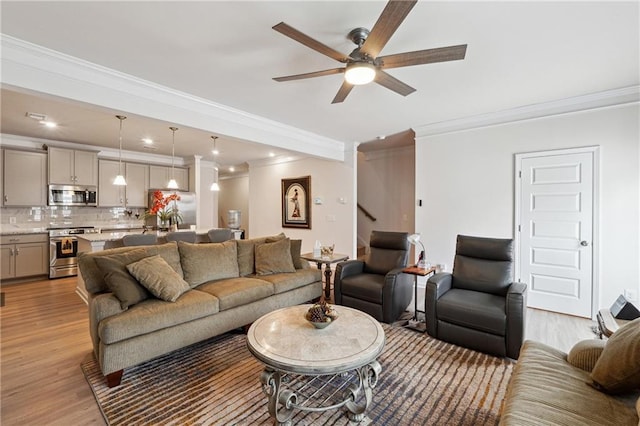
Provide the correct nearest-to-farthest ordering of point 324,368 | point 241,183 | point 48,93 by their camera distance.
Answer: point 324,368 < point 48,93 < point 241,183

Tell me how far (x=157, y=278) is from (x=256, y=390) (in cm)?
129

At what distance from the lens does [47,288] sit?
→ 4707mm

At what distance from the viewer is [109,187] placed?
6070 mm

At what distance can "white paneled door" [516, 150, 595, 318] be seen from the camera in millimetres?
3516

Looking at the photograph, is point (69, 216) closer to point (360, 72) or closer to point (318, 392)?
point (318, 392)

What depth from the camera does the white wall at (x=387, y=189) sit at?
21.8 feet

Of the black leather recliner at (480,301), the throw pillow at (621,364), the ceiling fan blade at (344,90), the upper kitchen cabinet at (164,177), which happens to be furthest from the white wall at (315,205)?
the throw pillow at (621,364)

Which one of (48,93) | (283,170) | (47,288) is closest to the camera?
(48,93)

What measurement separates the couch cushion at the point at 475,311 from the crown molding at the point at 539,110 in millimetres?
2558

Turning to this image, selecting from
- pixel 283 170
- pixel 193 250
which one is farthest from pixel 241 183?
pixel 193 250

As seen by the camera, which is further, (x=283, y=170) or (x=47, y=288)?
(x=283, y=170)

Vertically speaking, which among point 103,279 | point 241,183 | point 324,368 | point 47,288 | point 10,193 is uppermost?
point 241,183

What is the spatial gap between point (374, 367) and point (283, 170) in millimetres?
5676

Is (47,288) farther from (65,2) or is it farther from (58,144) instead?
(65,2)
